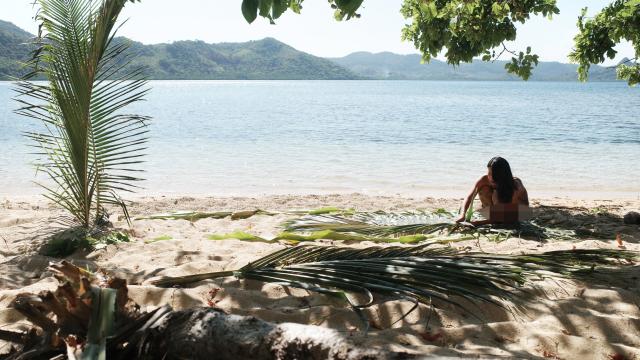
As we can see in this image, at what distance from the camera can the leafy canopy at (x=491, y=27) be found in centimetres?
764

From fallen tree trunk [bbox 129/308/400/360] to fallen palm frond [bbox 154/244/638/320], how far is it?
841 mm

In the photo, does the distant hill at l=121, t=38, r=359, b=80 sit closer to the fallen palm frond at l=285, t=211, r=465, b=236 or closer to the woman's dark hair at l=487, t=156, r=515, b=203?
the fallen palm frond at l=285, t=211, r=465, b=236

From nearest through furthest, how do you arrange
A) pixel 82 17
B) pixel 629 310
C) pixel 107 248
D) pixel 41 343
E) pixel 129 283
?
pixel 41 343 < pixel 629 310 < pixel 129 283 < pixel 107 248 < pixel 82 17

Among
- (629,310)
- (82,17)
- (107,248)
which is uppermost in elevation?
(82,17)

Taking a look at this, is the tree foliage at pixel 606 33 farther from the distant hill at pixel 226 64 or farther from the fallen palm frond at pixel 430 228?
the distant hill at pixel 226 64

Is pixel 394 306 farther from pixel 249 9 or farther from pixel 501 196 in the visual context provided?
pixel 501 196

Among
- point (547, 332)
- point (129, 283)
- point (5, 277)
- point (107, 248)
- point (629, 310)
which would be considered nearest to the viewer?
point (547, 332)

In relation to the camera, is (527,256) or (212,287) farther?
(527,256)

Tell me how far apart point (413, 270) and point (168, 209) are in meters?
6.21

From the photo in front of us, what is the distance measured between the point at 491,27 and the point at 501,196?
2765mm

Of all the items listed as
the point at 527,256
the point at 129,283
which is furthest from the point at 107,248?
the point at 527,256

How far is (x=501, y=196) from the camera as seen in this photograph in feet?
20.5

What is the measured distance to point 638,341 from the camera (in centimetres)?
272

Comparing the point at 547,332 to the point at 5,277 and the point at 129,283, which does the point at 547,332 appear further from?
the point at 5,277
